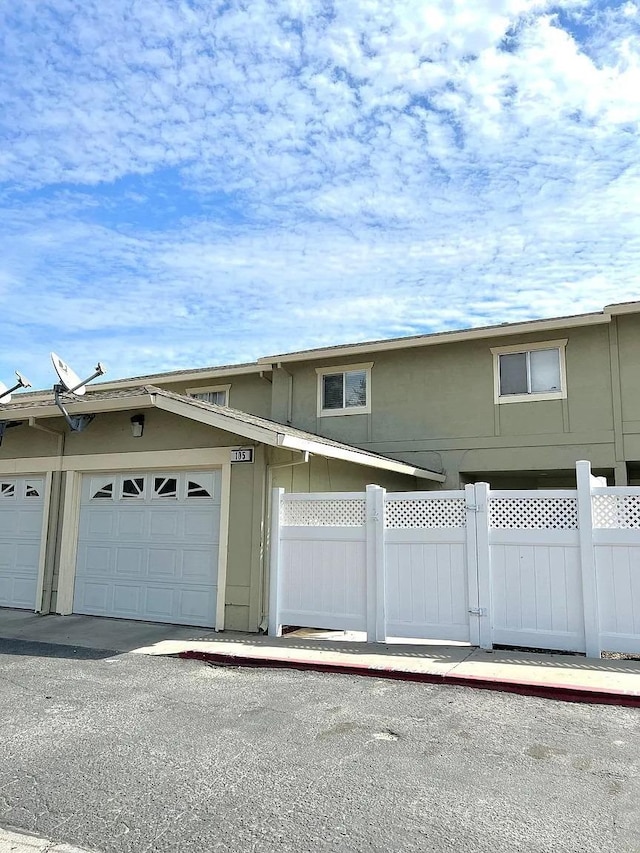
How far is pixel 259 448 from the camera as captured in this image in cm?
898

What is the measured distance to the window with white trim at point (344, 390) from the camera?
14.5 meters

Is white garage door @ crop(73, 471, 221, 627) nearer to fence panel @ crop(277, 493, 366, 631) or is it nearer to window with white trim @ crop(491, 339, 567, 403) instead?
fence panel @ crop(277, 493, 366, 631)

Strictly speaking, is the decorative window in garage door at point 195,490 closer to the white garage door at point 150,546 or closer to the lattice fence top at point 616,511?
the white garage door at point 150,546

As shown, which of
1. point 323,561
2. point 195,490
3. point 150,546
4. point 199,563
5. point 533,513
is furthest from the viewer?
point 150,546

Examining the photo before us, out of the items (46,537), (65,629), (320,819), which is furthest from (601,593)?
(46,537)

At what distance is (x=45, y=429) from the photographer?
1062cm

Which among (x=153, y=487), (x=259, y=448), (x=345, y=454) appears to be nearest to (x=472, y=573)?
(x=345, y=454)

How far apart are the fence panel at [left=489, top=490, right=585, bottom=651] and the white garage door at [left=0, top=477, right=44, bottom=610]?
24.4ft

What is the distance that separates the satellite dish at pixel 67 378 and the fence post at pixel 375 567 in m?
5.00

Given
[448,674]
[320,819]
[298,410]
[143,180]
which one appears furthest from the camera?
[298,410]

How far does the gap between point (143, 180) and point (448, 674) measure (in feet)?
27.8

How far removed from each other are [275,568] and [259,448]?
1686 millimetres

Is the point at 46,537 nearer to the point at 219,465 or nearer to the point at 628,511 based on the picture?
the point at 219,465

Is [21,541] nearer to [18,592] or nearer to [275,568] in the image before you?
[18,592]
